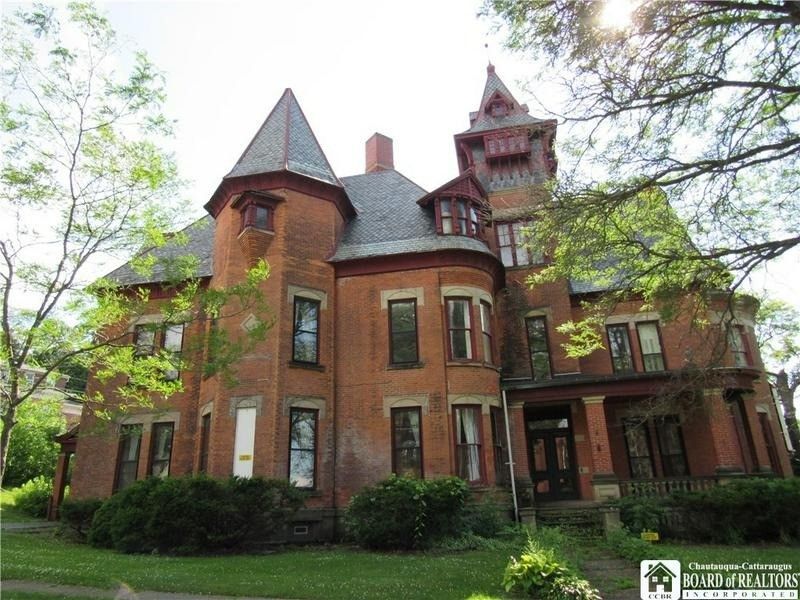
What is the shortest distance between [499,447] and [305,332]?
7.33 meters

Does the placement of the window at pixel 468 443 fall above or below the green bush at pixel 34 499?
above

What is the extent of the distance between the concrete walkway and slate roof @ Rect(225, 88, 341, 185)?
13.2m

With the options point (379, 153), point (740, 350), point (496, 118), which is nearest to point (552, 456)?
point (740, 350)

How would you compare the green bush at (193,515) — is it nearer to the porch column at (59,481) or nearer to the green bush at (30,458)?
the porch column at (59,481)

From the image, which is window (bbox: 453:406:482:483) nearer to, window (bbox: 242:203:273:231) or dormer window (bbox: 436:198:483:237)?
dormer window (bbox: 436:198:483:237)

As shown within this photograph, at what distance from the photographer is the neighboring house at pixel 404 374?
15.9 m

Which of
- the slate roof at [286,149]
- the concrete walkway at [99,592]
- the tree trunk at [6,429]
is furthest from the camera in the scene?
the slate roof at [286,149]

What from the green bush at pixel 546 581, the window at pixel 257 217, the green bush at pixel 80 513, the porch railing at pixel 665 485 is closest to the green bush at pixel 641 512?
the porch railing at pixel 665 485

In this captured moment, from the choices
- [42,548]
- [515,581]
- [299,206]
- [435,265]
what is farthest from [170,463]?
[515,581]

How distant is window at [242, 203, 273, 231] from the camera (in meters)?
17.3

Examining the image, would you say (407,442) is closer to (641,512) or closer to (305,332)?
(305,332)

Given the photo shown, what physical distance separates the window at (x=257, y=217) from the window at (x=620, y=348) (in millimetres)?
13520

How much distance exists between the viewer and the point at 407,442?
1634 centimetres

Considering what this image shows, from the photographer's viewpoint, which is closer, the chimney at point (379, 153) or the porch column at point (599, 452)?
the porch column at point (599, 452)
